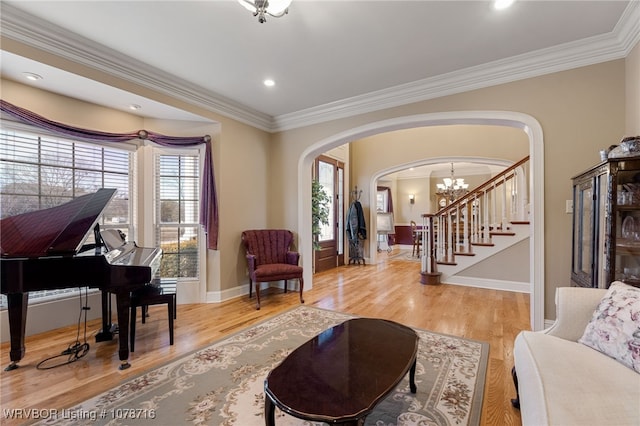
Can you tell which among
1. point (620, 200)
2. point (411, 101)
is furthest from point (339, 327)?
point (411, 101)

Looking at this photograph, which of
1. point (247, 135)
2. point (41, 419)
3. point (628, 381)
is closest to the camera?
point (628, 381)

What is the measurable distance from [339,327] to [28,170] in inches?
136

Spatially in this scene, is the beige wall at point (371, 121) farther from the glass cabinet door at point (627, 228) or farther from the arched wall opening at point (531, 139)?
the glass cabinet door at point (627, 228)

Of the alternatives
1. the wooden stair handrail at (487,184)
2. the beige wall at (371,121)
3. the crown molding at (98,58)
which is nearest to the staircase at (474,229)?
the wooden stair handrail at (487,184)

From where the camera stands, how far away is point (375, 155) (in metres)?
7.02

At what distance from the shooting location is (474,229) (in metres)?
4.91

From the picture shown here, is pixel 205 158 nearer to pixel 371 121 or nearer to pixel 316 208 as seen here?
pixel 316 208

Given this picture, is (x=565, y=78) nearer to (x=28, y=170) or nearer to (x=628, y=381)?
(x=628, y=381)

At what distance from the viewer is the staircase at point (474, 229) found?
15.1ft

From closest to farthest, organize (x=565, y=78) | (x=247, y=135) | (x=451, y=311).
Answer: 1. (x=565, y=78)
2. (x=451, y=311)
3. (x=247, y=135)

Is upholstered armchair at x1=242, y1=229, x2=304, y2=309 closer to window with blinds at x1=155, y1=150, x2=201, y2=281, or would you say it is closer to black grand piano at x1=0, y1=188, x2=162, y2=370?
window with blinds at x1=155, y1=150, x2=201, y2=281

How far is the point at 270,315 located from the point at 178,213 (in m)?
1.93

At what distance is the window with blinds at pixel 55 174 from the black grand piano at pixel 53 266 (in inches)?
34.5

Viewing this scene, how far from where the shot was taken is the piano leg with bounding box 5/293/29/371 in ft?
6.97
